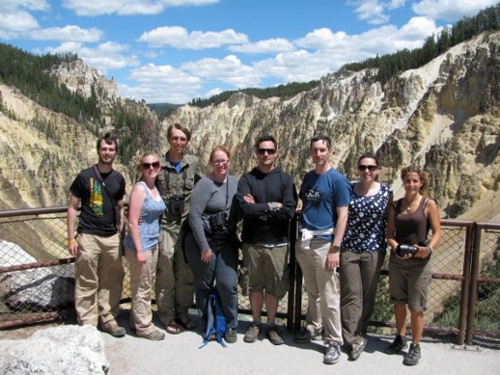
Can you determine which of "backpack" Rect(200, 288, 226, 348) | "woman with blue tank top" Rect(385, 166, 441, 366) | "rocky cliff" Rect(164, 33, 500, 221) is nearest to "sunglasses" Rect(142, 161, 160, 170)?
"backpack" Rect(200, 288, 226, 348)

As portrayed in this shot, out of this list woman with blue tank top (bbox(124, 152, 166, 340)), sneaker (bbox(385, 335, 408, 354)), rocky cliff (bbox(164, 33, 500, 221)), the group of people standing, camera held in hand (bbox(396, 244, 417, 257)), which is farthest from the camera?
rocky cliff (bbox(164, 33, 500, 221))

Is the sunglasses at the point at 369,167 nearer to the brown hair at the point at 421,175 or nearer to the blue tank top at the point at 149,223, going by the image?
the brown hair at the point at 421,175

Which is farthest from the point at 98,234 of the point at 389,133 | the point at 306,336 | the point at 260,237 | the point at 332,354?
the point at 389,133

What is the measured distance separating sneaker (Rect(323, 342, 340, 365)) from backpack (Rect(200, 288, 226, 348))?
110 centimetres

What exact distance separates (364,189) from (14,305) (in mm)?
4144

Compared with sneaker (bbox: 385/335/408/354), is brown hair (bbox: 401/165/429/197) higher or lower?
higher

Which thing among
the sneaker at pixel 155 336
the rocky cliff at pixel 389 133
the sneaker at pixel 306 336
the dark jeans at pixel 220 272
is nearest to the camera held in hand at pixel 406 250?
the sneaker at pixel 306 336

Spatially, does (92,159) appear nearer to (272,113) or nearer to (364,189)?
(272,113)

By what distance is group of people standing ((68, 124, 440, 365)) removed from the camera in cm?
455

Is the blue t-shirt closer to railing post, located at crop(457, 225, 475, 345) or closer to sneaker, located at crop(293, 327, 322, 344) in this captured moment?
sneaker, located at crop(293, 327, 322, 344)

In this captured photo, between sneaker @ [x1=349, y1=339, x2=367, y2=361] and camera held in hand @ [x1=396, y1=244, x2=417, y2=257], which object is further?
sneaker @ [x1=349, y1=339, x2=367, y2=361]

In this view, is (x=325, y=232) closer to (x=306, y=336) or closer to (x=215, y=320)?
(x=306, y=336)

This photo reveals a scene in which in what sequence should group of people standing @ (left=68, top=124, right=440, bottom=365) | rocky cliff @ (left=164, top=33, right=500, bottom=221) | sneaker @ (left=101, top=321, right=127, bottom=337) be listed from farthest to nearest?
rocky cliff @ (left=164, top=33, right=500, bottom=221) → sneaker @ (left=101, top=321, right=127, bottom=337) → group of people standing @ (left=68, top=124, right=440, bottom=365)

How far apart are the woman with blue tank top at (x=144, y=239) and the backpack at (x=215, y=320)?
50 cm
